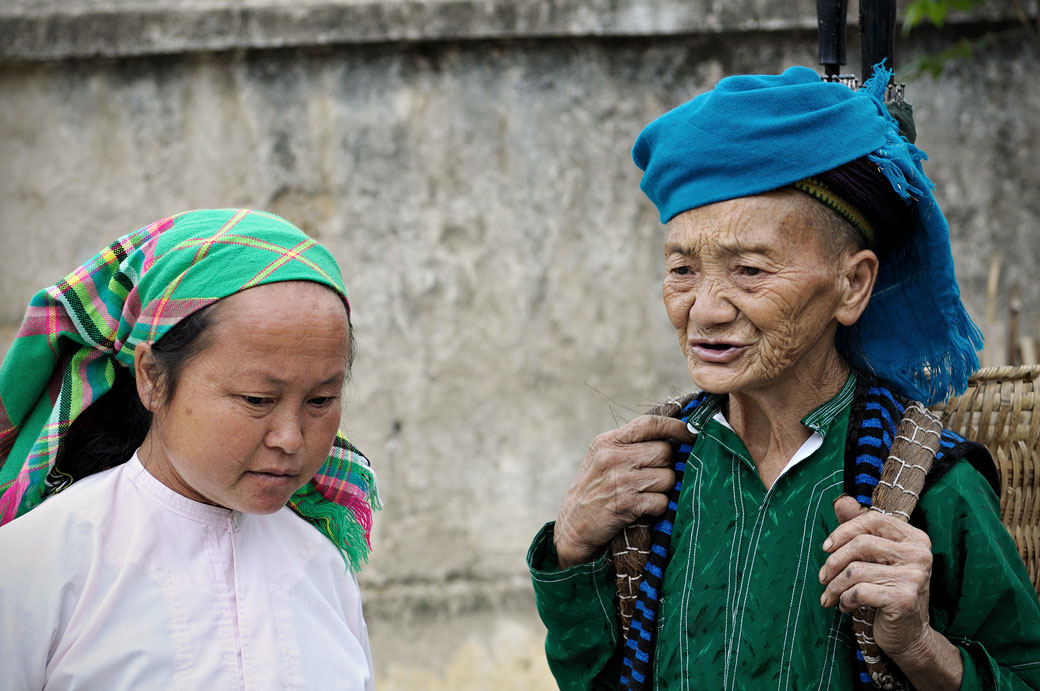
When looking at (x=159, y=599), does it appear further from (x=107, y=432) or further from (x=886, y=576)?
(x=886, y=576)

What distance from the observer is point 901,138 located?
212 centimetres

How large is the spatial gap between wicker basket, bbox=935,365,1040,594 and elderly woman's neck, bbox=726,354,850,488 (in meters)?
0.37

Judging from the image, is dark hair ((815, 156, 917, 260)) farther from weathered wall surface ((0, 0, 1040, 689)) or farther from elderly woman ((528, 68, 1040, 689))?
weathered wall surface ((0, 0, 1040, 689))

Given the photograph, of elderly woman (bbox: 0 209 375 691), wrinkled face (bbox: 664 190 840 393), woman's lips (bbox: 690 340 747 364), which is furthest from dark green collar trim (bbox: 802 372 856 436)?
elderly woman (bbox: 0 209 375 691)

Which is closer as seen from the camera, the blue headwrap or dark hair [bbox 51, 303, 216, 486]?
the blue headwrap

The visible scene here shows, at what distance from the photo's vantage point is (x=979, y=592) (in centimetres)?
197

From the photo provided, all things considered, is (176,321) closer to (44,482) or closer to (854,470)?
(44,482)

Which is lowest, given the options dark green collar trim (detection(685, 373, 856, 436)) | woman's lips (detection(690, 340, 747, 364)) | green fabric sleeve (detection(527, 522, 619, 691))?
green fabric sleeve (detection(527, 522, 619, 691))

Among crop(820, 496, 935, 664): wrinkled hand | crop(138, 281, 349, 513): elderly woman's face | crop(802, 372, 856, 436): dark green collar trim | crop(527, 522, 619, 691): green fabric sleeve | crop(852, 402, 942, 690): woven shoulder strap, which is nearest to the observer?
crop(820, 496, 935, 664): wrinkled hand

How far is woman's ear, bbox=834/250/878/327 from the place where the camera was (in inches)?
83.8

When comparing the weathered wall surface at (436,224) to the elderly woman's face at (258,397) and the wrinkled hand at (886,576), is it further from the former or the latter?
the wrinkled hand at (886,576)

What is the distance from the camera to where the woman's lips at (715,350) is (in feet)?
6.93

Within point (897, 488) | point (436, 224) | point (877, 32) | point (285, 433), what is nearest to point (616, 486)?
point (897, 488)

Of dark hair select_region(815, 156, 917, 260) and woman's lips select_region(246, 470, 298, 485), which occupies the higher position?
dark hair select_region(815, 156, 917, 260)
